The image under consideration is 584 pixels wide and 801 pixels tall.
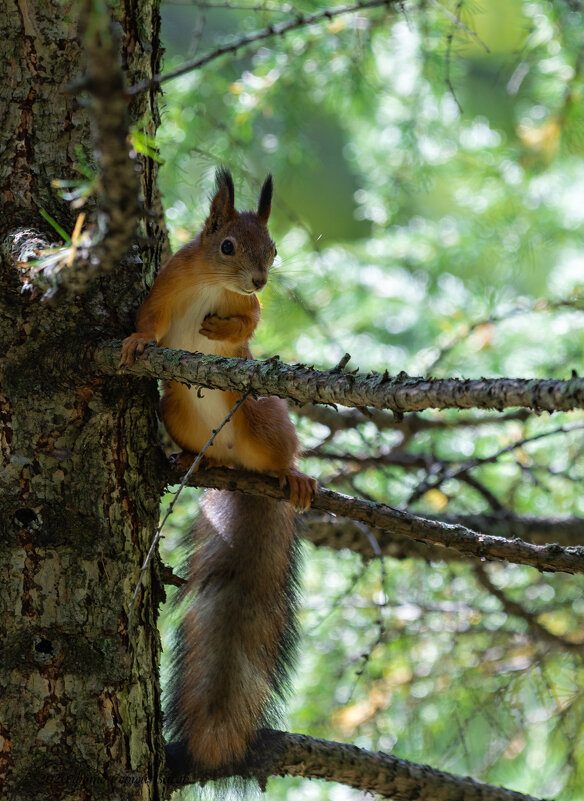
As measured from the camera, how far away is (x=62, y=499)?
3.64 feet

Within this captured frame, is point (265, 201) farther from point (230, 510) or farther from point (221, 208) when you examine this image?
point (230, 510)

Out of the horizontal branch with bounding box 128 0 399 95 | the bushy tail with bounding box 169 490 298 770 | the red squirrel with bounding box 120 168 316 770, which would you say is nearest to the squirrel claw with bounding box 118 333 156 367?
the red squirrel with bounding box 120 168 316 770

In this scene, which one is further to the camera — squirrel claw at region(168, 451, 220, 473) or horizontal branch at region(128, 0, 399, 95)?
squirrel claw at region(168, 451, 220, 473)

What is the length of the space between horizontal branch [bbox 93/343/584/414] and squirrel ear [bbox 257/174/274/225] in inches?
22.2

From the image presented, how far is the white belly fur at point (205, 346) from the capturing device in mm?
1496

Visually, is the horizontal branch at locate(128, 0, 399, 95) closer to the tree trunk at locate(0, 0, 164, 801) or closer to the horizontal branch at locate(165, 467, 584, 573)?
the tree trunk at locate(0, 0, 164, 801)

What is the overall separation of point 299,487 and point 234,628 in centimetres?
25

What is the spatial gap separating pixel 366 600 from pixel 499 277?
126 cm

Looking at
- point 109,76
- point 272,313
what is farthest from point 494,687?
point 109,76

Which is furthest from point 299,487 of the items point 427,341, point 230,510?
point 427,341

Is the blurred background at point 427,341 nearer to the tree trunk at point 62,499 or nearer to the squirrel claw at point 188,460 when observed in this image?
the squirrel claw at point 188,460

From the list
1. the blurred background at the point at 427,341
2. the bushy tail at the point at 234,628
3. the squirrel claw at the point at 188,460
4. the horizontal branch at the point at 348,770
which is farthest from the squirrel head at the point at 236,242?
the horizontal branch at the point at 348,770

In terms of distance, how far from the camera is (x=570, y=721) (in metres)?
2.07

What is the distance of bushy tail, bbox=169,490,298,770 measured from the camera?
4.19ft
